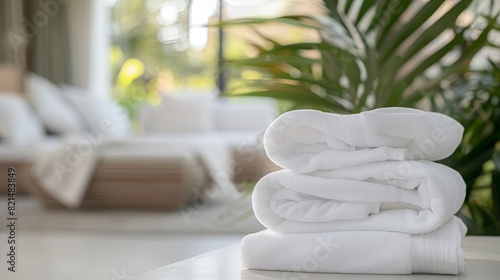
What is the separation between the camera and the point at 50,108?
19.7 feet

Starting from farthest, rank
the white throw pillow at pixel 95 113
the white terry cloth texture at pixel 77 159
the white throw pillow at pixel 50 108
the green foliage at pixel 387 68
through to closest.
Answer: the white throw pillow at pixel 95 113 → the white throw pillow at pixel 50 108 → the white terry cloth texture at pixel 77 159 → the green foliage at pixel 387 68

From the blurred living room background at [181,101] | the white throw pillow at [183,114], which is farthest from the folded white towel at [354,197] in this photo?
the white throw pillow at [183,114]

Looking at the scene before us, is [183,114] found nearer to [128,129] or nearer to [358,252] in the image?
[128,129]

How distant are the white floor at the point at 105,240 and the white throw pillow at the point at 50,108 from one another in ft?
3.34

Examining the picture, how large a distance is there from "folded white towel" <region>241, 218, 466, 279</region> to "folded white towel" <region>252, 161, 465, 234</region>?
0.02 metres

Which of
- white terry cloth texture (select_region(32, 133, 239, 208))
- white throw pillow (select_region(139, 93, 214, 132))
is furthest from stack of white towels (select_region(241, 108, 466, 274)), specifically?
white throw pillow (select_region(139, 93, 214, 132))

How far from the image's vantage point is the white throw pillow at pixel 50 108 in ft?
19.5

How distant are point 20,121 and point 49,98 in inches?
20.7

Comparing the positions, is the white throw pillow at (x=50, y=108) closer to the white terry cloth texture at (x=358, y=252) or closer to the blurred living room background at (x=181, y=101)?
the blurred living room background at (x=181, y=101)

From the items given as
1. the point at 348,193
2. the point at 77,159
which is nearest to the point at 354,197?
the point at 348,193

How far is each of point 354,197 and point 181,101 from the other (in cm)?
563

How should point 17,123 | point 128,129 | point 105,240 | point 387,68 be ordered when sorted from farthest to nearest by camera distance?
point 128,129
point 17,123
point 105,240
point 387,68

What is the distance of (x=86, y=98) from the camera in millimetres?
6418

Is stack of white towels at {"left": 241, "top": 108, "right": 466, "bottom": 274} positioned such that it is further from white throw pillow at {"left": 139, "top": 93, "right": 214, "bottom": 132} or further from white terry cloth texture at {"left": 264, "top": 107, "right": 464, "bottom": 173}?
white throw pillow at {"left": 139, "top": 93, "right": 214, "bottom": 132}
